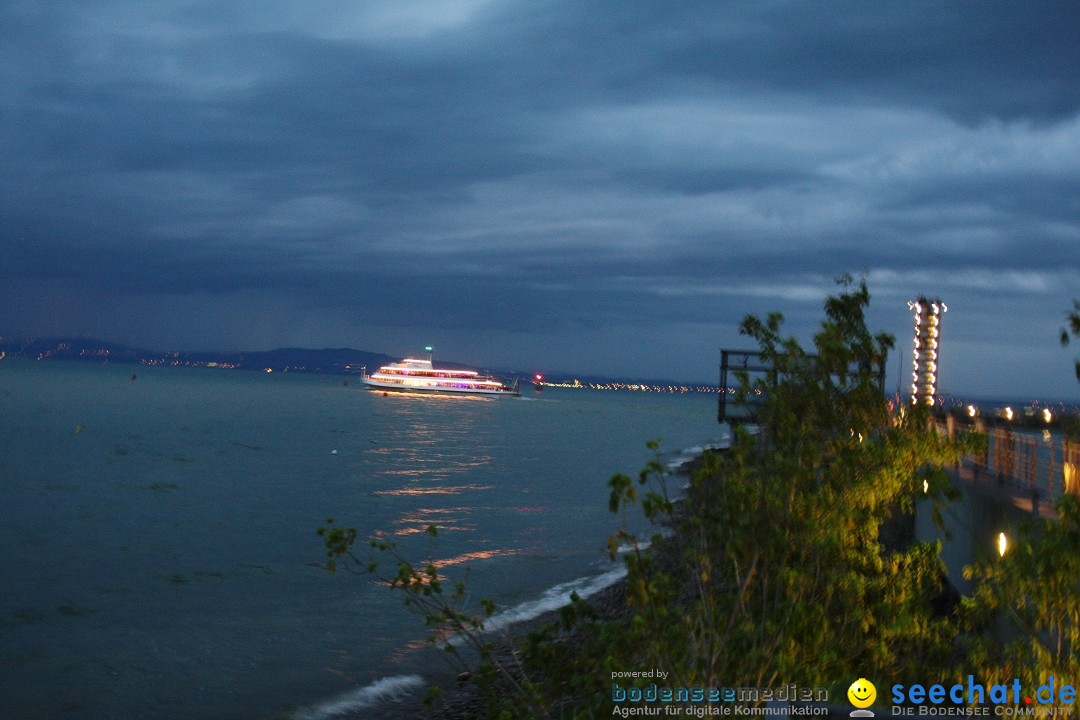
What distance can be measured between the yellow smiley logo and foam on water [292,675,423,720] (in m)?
7.57

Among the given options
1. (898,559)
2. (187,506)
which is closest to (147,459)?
(187,506)

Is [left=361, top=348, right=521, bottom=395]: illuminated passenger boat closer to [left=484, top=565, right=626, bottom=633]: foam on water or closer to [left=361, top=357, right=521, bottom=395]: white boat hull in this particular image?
[left=361, top=357, right=521, bottom=395]: white boat hull

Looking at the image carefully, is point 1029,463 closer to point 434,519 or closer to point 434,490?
point 434,519

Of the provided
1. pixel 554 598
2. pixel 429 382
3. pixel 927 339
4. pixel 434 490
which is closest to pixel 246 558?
pixel 554 598

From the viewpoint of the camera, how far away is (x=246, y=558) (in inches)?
858

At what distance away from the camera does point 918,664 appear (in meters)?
7.57

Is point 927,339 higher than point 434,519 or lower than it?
higher

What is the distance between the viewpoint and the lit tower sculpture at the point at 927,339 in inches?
802

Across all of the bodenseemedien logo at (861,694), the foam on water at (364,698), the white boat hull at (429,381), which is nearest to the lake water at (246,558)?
the foam on water at (364,698)

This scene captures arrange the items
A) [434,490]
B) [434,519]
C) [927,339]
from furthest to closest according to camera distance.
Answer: [434,490] → [434,519] → [927,339]

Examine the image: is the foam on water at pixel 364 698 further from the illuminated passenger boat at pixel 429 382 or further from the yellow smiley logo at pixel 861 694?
the illuminated passenger boat at pixel 429 382

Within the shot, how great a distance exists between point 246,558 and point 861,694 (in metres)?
19.0

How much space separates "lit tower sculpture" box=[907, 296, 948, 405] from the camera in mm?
20375

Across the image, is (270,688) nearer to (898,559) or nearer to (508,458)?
(898,559)
